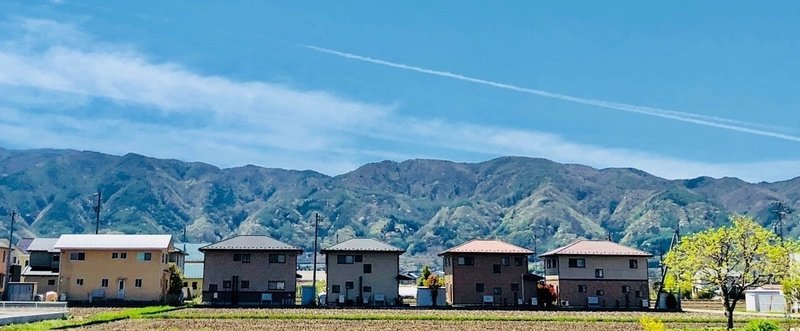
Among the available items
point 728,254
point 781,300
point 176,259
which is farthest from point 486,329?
point 176,259

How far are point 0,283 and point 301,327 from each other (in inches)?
1562

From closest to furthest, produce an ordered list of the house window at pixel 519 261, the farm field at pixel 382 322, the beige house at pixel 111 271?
the farm field at pixel 382 322 < the beige house at pixel 111 271 < the house window at pixel 519 261

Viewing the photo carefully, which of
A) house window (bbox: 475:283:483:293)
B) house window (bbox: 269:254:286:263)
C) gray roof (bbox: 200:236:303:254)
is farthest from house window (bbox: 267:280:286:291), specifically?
house window (bbox: 475:283:483:293)

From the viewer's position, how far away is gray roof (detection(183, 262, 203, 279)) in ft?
274

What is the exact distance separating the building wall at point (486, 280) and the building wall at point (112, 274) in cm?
2332

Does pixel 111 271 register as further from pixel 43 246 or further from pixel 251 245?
pixel 43 246

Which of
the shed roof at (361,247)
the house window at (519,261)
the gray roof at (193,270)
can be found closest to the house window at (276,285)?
the shed roof at (361,247)

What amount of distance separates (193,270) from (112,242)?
25240 mm

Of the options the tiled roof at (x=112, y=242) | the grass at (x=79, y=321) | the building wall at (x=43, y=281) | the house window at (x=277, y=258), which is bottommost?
the grass at (x=79, y=321)

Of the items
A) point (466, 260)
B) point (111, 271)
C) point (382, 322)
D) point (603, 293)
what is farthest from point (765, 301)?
point (111, 271)

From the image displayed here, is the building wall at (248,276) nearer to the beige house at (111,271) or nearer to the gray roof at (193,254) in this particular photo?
the beige house at (111,271)

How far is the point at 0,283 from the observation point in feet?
209

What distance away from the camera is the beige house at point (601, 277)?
205 ft

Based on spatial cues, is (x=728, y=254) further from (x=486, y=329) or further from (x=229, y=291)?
(x=229, y=291)
